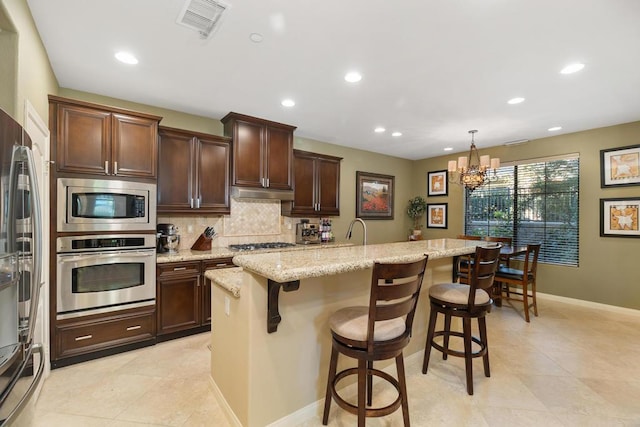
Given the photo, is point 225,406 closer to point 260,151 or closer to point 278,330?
point 278,330

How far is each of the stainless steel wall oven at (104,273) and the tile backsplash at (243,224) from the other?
0.79m

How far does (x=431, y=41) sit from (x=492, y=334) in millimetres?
3142

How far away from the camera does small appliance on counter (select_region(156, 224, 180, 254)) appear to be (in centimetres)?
346

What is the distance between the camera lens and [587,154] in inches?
173

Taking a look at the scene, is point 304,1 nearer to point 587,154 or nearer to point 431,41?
point 431,41

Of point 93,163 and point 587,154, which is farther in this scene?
point 587,154

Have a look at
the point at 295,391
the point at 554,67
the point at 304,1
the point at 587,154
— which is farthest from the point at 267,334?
the point at 587,154

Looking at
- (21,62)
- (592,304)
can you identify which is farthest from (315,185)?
(592,304)

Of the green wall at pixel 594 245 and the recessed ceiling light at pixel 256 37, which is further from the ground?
the recessed ceiling light at pixel 256 37

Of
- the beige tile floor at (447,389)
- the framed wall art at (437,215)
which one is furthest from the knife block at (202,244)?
the framed wall art at (437,215)

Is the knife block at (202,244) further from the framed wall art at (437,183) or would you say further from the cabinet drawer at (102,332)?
the framed wall art at (437,183)

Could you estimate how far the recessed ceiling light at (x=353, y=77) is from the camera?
2.75 metres

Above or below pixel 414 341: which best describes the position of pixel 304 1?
above

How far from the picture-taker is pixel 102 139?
9.15ft
